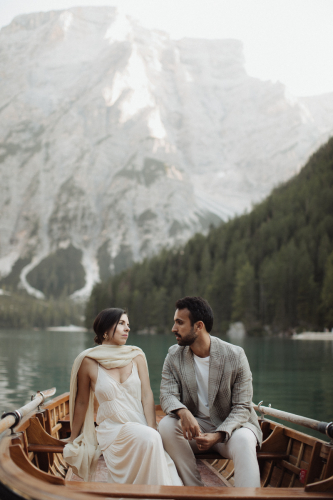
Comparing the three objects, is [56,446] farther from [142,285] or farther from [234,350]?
[142,285]

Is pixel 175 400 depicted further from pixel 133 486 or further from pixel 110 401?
pixel 133 486

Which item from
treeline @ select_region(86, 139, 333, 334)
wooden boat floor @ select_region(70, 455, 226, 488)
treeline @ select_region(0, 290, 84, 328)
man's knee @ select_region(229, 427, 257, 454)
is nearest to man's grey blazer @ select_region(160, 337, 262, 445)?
man's knee @ select_region(229, 427, 257, 454)

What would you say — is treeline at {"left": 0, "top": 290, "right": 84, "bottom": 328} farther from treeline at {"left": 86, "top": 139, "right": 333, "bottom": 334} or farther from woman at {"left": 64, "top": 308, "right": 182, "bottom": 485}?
woman at {"left": 64, "top": 308, "right": 182, "bottom": 485}

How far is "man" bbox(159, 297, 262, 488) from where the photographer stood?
4.91 metres

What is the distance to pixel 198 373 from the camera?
547 centimetres

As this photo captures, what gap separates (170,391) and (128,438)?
894mm

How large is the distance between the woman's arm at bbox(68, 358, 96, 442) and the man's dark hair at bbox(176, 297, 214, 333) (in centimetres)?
117

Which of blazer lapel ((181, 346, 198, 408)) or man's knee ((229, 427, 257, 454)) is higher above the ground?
blazer lapel ((181, 346, 198, 408))

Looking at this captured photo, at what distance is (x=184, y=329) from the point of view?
209 inches

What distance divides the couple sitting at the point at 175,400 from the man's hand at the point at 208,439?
0.4 inches

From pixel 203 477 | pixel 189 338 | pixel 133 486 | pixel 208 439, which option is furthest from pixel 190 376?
pixel 203 477

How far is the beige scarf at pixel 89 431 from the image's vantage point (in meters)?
5.09

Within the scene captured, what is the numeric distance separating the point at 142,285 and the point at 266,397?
8671cm

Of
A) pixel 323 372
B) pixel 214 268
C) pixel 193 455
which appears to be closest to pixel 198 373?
pixel 193 455
